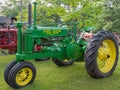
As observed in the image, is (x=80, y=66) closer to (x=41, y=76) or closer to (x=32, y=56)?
(x=41, y=76)

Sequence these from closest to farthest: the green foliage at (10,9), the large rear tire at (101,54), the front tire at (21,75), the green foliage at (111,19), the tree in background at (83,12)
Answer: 1. the front tire at (21,75)
2. the large rear tire at (101,54)
3. the tree in background at (83,12)
4. the green foliage at (111,19)
5. the green foliage at (10,9)

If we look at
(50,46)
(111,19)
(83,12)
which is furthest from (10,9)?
(50,46)

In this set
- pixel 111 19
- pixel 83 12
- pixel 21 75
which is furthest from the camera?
pixel 111 19

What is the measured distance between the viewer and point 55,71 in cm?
544

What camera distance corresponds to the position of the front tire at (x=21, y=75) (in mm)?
3990

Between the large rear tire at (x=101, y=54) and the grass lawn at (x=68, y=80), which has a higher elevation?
the large rear tire at (x=101, y=54)

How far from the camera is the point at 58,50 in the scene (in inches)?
192

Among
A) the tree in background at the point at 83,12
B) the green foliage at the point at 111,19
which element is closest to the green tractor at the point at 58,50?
the tree in background at the point at 83,12

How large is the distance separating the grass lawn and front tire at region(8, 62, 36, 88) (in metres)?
0.12

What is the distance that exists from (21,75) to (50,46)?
3.58 ft

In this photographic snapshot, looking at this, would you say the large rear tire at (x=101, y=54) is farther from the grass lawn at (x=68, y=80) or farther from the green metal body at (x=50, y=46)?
the green metal body at (x=50, y=46)

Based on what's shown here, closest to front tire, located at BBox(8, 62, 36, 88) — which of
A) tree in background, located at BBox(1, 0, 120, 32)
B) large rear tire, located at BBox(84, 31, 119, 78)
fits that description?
large rear tire, located at BBox(84, 31, 119, 78)

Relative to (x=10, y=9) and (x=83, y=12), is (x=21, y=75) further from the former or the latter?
(x=10, y=9)

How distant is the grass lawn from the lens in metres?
4.18
